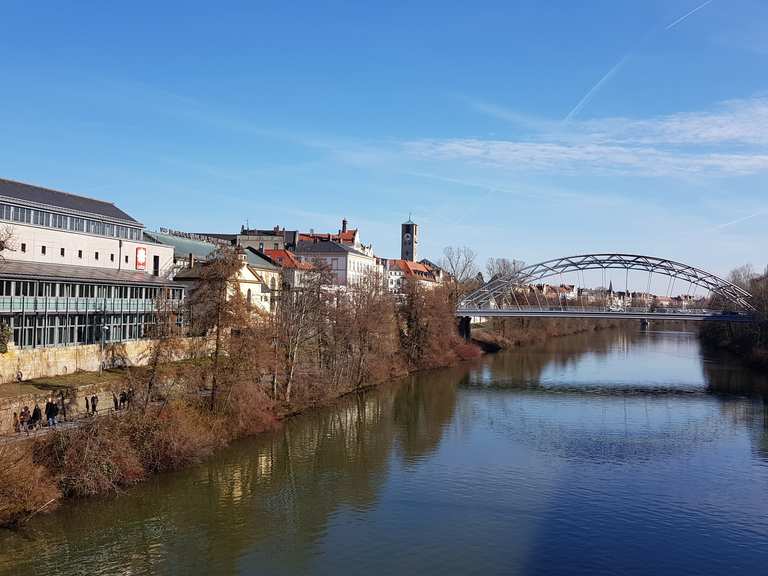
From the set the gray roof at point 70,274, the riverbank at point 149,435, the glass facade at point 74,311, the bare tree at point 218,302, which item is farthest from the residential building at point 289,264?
the bare tree at point 218,302

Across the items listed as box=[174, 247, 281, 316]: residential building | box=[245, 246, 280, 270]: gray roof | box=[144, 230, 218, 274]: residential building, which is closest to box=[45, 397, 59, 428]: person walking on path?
box=[174, 247, 281, 316]: residential building

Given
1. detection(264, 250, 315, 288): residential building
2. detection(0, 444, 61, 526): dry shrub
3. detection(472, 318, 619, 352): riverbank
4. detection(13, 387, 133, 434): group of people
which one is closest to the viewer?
detection(0, 444, 61, 526): dry shrub

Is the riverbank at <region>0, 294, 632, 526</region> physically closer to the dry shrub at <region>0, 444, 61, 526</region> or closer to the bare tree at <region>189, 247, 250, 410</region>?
the dry shrub at <region>0, 444, 61, 526</region>

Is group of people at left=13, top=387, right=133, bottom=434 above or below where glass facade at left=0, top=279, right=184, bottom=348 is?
below

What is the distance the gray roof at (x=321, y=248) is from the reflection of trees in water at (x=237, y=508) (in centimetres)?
3583

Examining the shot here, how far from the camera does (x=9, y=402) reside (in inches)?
779

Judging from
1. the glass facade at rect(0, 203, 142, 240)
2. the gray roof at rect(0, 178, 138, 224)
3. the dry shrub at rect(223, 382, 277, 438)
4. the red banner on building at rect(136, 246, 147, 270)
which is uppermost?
the gray roof at rect(0, 178, 138, 224)

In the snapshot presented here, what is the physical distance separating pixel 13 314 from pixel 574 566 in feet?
63.9

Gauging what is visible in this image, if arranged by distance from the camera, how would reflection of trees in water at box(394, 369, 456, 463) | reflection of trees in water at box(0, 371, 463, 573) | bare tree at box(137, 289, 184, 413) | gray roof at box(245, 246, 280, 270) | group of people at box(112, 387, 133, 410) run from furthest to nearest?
1. gray roof at box(245, 246, 280, 270)
2. reflection of trees in water at box(394, 369, 456, 463)
3. bare tree at box(137, 289, 184, 413)
4. group of people at box(112, 387, 133, 410)
5. reflection of trees in water at box(0, 371, 463, 573)

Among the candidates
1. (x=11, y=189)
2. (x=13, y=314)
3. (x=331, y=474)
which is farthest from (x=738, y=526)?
(x=11, y=189)

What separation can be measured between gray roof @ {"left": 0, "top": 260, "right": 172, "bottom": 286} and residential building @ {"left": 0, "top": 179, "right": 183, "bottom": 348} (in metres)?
0.04

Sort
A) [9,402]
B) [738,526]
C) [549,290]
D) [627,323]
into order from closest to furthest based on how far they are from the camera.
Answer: [738,526]
[9,402]
[627,323]
[549,290]

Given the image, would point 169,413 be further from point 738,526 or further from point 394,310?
point 394,310

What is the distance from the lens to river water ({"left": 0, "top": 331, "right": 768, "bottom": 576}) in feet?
51.8
